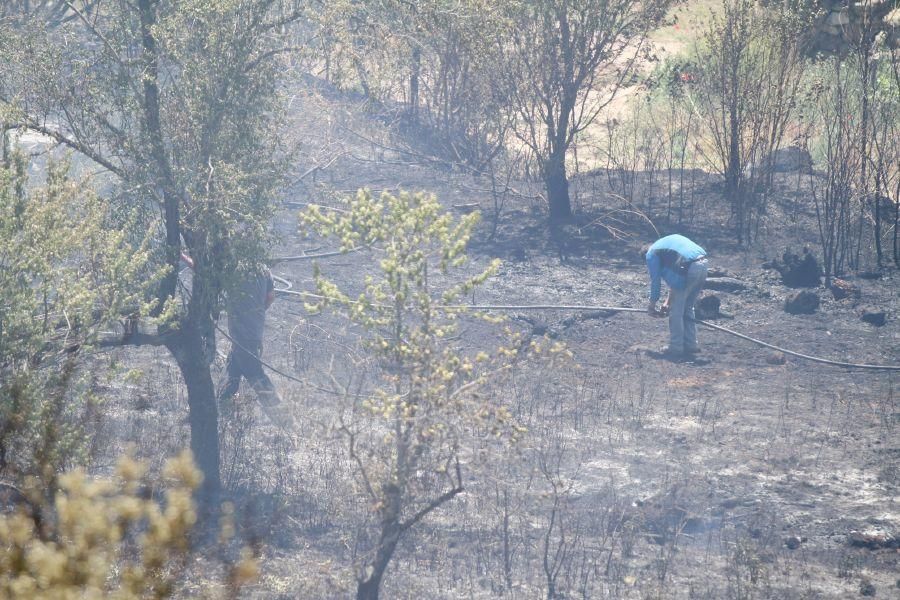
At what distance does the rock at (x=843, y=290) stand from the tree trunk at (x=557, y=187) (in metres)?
4.41

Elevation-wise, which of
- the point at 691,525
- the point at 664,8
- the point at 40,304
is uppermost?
the point at 664,8

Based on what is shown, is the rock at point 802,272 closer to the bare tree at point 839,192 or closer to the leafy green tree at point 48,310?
the bare tree at point 839,192

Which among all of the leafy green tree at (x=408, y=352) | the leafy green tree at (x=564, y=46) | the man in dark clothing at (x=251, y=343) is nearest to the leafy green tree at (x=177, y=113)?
the man in dark clothing at (x=251, y=343)

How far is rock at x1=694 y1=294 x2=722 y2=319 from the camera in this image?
12703mm

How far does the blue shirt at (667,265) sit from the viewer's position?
36.1 ft

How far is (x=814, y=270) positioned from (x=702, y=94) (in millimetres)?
3589

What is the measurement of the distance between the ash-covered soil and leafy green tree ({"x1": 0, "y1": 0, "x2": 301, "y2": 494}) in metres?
1.23

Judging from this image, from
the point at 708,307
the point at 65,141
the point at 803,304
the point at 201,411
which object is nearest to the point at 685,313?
the point at 708,307

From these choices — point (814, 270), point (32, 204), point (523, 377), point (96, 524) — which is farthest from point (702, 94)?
point (96, 524)

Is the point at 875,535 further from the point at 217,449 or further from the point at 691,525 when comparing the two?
the point at 217,449

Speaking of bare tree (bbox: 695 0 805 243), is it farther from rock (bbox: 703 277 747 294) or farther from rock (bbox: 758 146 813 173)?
rock (bbox: 703 277 747 294)

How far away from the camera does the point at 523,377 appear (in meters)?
10.9

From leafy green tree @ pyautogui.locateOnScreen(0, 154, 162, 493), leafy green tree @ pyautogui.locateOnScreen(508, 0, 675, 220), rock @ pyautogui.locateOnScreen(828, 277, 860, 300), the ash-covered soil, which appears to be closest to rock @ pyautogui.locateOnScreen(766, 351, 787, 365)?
the ash-covered soil

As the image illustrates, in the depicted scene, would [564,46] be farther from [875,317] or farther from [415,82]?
[875,317]
